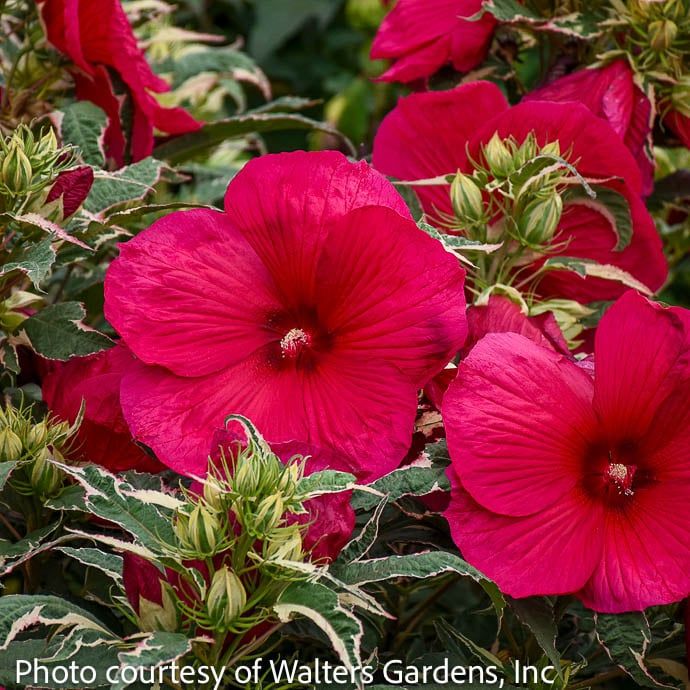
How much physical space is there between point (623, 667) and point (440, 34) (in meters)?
0.58

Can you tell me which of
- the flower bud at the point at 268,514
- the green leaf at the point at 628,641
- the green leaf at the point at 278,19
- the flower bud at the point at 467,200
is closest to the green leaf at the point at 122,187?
the flower bud at the point at 467,200

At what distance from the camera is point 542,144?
825 millimetres

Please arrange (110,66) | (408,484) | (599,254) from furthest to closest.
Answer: (110,66)
(599,254)
(408,484)

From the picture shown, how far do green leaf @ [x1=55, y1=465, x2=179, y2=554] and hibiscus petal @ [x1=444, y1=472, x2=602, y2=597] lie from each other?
0.18m

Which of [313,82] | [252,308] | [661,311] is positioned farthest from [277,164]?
[313,82]

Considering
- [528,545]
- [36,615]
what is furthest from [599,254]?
[36,615]

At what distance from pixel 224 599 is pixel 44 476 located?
0.63 feet

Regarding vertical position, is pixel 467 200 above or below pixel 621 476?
above

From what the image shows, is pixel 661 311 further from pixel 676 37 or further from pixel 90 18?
pixel 90 18

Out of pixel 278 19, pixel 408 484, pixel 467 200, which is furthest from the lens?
pixel 278 19

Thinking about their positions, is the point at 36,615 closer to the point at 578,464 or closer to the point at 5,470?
the point at 5,470

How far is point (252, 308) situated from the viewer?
75cm

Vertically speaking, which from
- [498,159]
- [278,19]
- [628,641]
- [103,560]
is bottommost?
[278,19]

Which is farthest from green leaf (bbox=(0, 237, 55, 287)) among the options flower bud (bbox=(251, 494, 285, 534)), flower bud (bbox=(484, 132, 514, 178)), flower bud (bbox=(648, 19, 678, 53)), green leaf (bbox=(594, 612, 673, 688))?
flower bud (bbox=(648, 19, 678, 53))
